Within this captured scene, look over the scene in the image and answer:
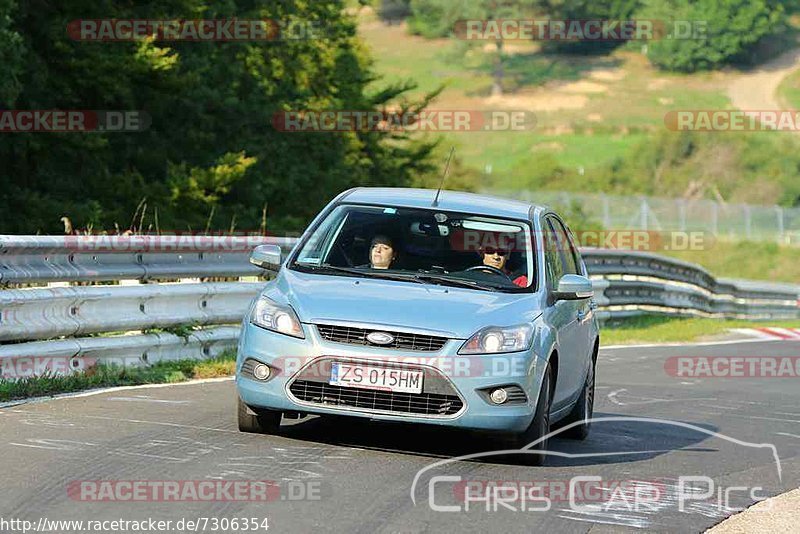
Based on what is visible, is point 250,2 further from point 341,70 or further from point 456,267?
point 456,267

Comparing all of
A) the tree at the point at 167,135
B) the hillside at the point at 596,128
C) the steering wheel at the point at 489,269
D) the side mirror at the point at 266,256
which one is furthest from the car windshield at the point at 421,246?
the hillside at the point at 596,128

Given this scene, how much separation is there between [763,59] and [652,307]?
426 ft

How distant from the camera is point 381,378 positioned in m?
8.52

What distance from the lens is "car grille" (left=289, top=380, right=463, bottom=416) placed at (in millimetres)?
8562

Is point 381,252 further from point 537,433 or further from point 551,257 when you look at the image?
point 537,433

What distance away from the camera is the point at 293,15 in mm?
56156

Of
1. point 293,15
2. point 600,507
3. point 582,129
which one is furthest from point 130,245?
point 582,129

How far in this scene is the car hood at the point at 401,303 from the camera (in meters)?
8.63
